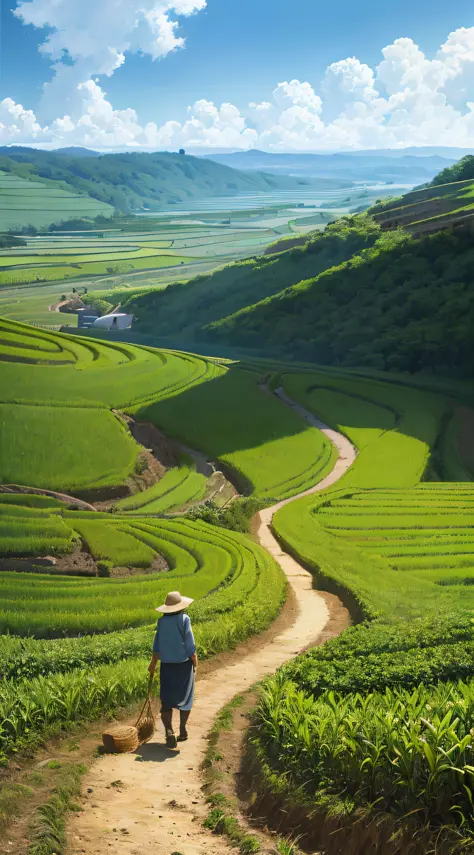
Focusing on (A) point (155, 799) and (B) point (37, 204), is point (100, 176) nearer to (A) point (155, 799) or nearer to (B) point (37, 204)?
(B) point (37, 204)

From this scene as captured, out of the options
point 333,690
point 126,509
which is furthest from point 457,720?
point 126,509

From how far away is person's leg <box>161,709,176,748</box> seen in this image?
12.3 metres

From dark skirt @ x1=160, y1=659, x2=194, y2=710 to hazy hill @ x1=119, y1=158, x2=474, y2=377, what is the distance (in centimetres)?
5737

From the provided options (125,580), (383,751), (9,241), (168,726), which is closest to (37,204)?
(9,241)

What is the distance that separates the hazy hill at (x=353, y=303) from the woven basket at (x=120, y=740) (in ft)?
191

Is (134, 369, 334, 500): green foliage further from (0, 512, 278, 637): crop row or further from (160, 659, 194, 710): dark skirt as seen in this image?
(160, 659, 194, 710): dark skirt

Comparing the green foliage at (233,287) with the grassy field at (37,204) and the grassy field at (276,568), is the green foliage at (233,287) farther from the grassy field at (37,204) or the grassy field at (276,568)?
the grassy field at (37,204)

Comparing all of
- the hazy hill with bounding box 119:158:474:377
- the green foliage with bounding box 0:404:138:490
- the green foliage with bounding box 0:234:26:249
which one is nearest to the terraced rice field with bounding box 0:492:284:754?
the green foliage with bounding box 0:404:138:490

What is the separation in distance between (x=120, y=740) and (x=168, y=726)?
0.78 m

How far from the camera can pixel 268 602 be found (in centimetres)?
2303

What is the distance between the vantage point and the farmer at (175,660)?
12.6m

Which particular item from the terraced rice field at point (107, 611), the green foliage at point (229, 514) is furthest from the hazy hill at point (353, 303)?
the terraced rice field at point (107, 611)

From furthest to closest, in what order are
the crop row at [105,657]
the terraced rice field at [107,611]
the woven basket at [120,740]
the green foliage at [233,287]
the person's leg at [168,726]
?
the green foliage at [233,287] → the terraced rice field at [107,611] → the crop row at [105,657] → the person's leg at [168,726] → the woven basket at [120,740]

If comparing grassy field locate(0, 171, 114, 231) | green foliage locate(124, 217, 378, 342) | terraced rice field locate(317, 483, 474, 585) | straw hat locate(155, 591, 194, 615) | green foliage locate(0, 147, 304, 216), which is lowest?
terraced rice field locate(317, 483, 474, 585)
